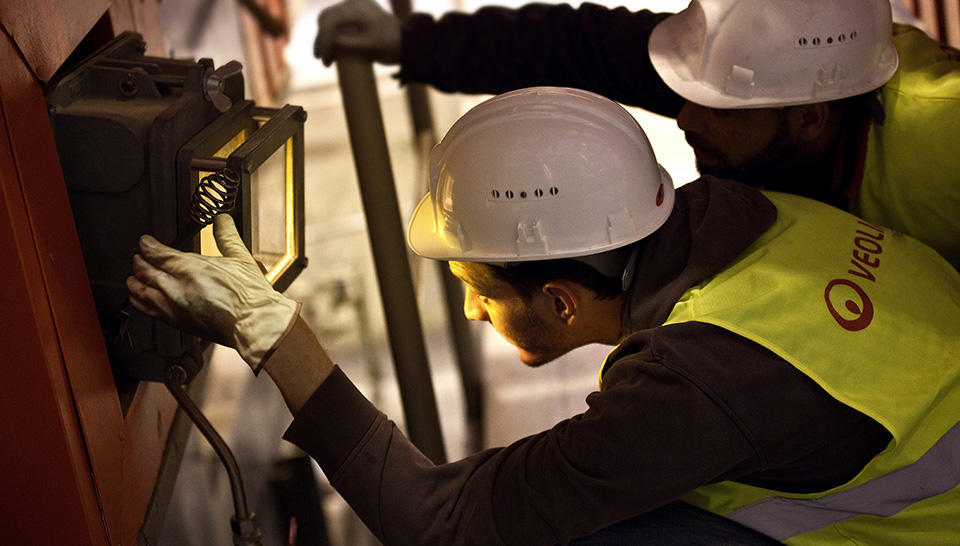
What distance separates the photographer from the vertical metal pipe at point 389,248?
279cm

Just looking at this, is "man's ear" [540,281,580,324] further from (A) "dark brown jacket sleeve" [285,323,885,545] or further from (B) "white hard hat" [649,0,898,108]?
(B) "white hard hat" [649,0,898,108]

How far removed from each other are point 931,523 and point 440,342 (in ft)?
8.37

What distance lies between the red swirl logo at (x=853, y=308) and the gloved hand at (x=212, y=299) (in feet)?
2.77

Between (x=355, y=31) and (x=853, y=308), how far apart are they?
5.33ft

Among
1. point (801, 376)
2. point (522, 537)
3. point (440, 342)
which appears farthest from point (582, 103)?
point (440, 342)

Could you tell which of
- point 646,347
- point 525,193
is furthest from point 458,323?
point 646,347

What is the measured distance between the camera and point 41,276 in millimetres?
1355

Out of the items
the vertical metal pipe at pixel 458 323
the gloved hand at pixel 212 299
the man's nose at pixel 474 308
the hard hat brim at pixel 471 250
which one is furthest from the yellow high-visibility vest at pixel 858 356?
the vertical metal pipe at pixel 458 323

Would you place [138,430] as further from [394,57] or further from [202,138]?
[394,57]

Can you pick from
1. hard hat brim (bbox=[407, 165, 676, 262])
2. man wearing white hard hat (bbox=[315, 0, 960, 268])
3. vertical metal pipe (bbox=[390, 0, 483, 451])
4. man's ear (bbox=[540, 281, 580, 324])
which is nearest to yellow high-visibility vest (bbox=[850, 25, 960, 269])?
man wearing white hard hat (bbox=[315, 0, 960, 268])

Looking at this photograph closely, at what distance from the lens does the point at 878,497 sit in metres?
1.71

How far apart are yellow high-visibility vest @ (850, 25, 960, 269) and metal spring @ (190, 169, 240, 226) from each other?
135 cm

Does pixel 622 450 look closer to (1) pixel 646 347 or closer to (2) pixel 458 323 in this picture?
(1) pixel 646 347

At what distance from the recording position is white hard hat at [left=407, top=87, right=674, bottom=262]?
1742mm
